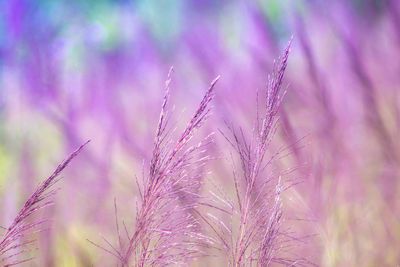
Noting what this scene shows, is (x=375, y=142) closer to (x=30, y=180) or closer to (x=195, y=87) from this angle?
(x=195, y=87)

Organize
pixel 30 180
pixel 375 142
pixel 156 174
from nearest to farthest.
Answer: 1. pixel 156 174
2. pixel 375 142
3. pixel 30 180

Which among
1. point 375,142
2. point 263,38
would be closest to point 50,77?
point 263,38

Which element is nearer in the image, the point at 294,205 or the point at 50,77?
the point at 294,205

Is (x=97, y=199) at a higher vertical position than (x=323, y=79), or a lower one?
lower

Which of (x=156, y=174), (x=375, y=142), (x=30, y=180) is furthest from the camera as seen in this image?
(x=30, y=180)

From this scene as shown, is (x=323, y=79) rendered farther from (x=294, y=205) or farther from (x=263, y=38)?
(x=294, y=205)

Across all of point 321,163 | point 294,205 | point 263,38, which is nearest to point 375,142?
point 321,163

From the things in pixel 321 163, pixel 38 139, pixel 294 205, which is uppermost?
pixel 38 139
